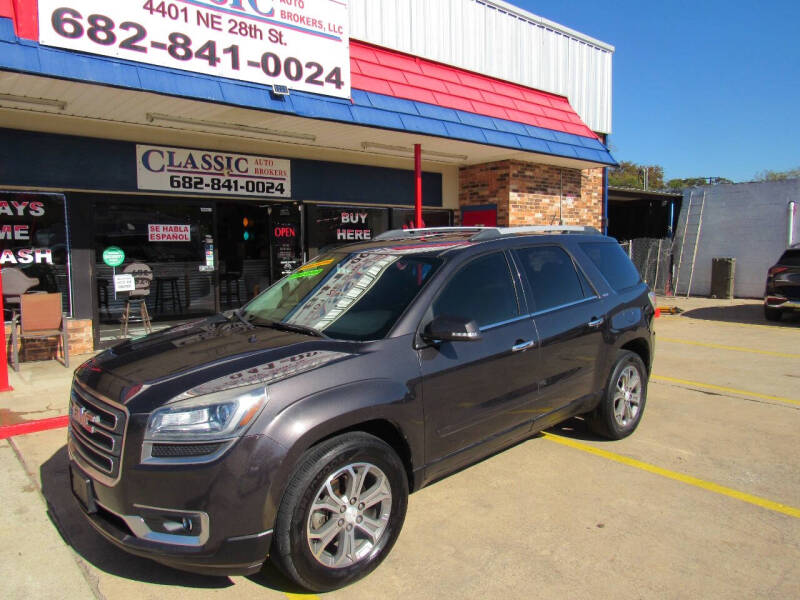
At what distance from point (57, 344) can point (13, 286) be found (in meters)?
0.97

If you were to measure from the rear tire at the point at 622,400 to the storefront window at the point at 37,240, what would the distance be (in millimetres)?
7318

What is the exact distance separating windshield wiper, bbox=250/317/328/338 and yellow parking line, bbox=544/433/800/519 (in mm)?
2625

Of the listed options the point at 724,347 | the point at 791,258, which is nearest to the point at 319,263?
the point at 724,347

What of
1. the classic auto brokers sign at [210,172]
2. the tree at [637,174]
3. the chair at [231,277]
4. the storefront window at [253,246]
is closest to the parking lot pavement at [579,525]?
the classic auto brokers sign at [210,172]

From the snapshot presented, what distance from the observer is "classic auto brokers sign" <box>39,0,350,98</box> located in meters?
5.75

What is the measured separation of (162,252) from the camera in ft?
30.0

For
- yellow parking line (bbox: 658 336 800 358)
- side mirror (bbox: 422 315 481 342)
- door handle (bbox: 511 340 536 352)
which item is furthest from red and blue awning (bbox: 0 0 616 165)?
door handle (bbox: 511 340 536 352)

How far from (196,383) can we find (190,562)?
2.61ft

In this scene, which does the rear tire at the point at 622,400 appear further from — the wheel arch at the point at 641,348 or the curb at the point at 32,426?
the curb at the point at 32,426

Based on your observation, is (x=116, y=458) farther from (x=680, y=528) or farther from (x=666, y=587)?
(x=680, y=528)

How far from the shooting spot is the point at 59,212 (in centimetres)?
810

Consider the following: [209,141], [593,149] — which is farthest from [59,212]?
[593,149]

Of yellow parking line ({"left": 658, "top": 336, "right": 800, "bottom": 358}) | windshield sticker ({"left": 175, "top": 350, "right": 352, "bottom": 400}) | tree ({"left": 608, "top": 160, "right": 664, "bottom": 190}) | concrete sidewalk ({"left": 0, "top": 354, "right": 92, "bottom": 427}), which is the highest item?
tree ({"left": 608, "top": 160, "right": 664, "bottom": 190})

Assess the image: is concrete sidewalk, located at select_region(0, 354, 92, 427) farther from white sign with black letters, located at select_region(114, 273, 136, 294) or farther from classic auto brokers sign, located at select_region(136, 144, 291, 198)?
classic auto brokers sign, located at select_region(136, 144, 291, 198)
